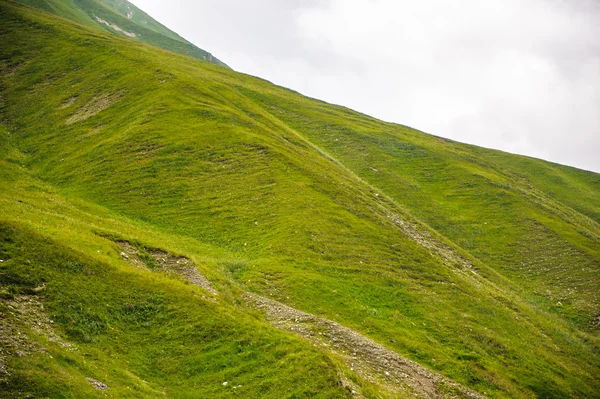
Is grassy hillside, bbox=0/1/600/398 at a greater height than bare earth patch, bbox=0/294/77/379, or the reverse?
grassy hillside, bbox=0/1/600/398

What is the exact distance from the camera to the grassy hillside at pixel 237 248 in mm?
24203

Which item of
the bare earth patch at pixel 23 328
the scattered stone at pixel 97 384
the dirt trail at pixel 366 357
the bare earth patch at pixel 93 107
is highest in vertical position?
the bare earth patch at pixel 93 107

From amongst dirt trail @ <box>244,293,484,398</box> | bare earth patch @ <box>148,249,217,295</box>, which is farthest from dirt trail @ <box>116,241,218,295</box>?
dirt trail @ <box>244,293,484,398</box>

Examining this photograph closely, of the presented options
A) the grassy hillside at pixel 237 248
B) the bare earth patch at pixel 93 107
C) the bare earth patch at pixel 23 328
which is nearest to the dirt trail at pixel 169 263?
the grassy hillside at pixel 237 248

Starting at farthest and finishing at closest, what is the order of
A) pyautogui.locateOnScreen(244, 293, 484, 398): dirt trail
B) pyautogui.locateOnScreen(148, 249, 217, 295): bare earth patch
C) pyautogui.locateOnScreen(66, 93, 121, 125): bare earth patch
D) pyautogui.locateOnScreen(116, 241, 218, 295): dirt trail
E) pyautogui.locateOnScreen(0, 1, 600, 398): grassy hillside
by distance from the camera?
pyautogui.locateOnScreen(66, 93, 121, 125): bare earth patch
pyautogui.locateOnScreen(148, 249, 217, 295): bare earth patch
pyautogui.locateOnScreen(116, 241, 218, 295): dirt trail
pyautogui.locateOnScreen(244, 293, 484, 398): dirt trail
pyautogui.locateOnScreen(0, 1, 600, 398): grassy hillside

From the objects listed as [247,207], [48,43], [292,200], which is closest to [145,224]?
[247,207]

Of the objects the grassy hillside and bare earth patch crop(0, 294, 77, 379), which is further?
the grassy hillside

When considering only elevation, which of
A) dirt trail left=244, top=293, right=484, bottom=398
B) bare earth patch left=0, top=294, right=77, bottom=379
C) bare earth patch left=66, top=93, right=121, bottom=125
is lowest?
bare earth patch left=0, top=294, right=77, bottom=379

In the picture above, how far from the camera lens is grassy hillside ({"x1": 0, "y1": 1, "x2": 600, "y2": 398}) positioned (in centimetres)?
2420

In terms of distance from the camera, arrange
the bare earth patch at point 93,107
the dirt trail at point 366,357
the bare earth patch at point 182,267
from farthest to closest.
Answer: the bare earth patch at point 93,107 → the bare earth patch at point 182,267 → the dirt trail at point 366,357

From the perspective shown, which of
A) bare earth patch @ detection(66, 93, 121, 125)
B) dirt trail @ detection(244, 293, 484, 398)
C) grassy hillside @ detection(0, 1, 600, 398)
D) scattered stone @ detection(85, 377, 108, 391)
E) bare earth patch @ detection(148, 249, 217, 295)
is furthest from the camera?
bare earth patch @ detection(66, 93, 121, 125)

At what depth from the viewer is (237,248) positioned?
148 feet

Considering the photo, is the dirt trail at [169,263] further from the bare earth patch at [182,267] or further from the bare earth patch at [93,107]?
the bare earth patch at [93,107]

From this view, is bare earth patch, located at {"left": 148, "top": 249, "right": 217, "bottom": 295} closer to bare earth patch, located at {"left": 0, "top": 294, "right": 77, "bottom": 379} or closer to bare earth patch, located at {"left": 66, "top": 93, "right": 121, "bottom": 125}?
bare earth patch, located at {"left": 0, "top": 294, "right": 77, "bottom": 379}
